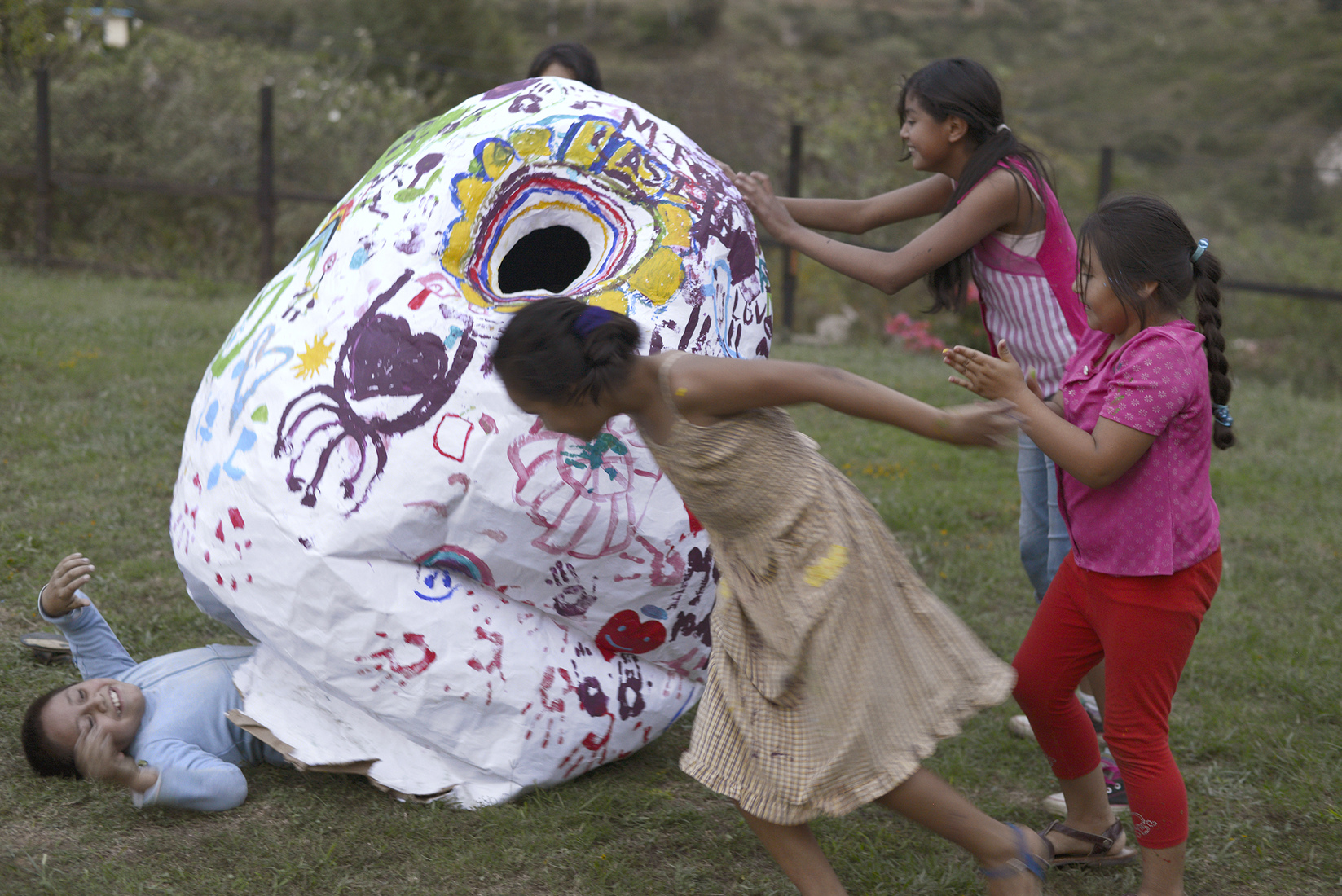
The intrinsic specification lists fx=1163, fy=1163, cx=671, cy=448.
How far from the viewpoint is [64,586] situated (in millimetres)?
3080

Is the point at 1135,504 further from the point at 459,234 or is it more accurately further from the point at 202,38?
the point at 202,38

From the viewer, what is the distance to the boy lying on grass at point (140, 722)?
2.88 meters

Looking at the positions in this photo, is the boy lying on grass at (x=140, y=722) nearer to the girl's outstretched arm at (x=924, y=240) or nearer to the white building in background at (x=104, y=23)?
the girl's outstretched arm at (x=924, y=240)

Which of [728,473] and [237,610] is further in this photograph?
[237,610]

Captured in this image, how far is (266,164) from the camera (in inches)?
387

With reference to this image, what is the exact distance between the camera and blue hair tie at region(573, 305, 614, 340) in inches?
88.1

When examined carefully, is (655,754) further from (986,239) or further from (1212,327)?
(1212,327)

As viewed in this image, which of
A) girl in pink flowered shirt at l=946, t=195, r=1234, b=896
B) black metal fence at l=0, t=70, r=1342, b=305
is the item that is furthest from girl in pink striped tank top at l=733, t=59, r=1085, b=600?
black metal fence at l=0, t=70, r=1342, b=305

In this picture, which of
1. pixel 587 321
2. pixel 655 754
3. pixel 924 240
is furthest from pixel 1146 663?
pixel 655 754

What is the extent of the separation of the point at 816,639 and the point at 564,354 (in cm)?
73

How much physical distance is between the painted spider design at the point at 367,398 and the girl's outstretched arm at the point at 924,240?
897mm

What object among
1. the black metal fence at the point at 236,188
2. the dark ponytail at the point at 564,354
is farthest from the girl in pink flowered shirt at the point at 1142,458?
the black metal fence at the point at 236,188

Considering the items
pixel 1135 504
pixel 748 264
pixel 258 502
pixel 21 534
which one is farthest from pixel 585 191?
pixel 21 534

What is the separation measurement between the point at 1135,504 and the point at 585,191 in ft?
5.56
